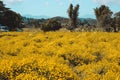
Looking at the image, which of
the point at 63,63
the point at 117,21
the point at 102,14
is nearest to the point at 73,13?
the point at 102,14

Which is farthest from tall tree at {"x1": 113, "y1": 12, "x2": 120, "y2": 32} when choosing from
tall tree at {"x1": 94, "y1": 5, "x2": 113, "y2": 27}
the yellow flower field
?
the yellow flower field

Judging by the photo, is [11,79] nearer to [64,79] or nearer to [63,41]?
[64,79]

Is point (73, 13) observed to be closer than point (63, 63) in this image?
No

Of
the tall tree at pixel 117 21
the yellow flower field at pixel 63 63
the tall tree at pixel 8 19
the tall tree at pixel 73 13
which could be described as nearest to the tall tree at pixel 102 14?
the tall tree at pixel 73 13

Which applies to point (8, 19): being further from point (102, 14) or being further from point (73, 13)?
point (102, 14)

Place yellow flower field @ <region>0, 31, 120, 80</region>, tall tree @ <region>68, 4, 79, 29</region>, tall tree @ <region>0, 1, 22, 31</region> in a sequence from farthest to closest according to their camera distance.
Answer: tall tree @ <region>0, 1, 22, 31</region> → tall tree @ <region>68, 4, 79, 29</region> → yellow flower field @ <region>0, 31, 120, 80</region>

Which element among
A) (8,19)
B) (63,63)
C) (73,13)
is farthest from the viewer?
(8,19)

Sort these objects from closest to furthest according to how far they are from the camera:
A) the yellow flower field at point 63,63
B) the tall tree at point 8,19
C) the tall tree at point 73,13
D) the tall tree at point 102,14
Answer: the yellow flower field at point 63,63, the tall tree at point 102,14, the tall tree at point 73,13, the tall tree at point 8,19

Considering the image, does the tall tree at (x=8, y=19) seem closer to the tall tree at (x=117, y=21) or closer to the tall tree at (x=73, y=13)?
the tall tree at (x=73, y=13)

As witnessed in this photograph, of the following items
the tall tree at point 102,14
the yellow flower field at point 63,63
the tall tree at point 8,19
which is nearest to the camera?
the yellow flower field at point 63,63

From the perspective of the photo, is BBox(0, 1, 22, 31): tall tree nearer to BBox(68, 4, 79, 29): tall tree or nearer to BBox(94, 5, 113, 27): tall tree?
BBox(68, 4, 79, 29): tall tree

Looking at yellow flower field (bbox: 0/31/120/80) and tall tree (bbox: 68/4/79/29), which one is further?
tall tree (bbox: 68/4/79/29)

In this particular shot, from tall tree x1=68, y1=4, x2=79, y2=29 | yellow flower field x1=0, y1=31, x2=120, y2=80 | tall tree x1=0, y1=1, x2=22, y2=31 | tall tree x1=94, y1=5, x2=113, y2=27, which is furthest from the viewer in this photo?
tall tree x1=0, y1=1, x2=22, y2=31

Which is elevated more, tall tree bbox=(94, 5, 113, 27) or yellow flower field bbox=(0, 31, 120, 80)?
tall tree bbox=(94, 5, 113, 27)
